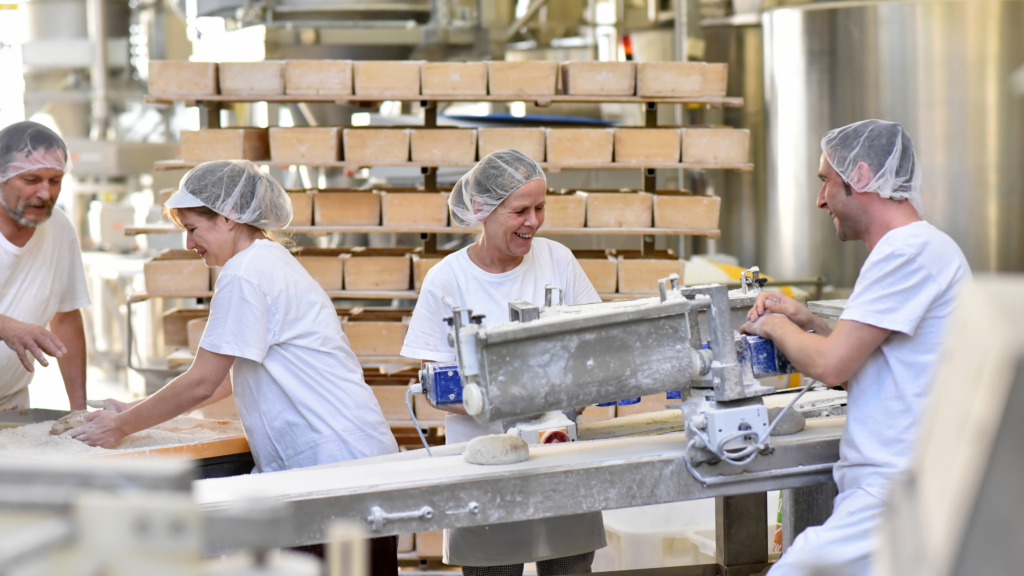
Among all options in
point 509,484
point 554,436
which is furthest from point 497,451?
point 554,436

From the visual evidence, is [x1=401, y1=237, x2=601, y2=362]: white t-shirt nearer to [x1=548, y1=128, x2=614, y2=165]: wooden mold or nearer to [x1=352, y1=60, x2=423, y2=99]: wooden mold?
[x1=548, y1=128, x2=614, y2=165]: wooden mold

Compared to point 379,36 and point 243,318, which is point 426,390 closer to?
point 243,318

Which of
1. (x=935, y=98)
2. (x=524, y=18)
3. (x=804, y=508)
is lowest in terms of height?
(x=804, y=508)

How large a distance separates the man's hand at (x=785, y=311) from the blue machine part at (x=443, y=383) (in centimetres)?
68

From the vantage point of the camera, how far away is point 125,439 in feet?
8.28

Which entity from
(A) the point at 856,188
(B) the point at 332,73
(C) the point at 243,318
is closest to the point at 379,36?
(B) the point at 332,73

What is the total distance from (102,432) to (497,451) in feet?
3.59

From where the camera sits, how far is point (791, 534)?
2.64 meters

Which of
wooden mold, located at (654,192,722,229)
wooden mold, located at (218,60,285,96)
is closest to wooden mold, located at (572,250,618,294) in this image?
wooden mold, located at (654,192,722,229)

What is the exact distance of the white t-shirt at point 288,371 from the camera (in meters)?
2.30

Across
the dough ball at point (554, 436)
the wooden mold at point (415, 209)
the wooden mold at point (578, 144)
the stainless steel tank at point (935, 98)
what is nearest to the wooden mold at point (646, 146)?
the wooden mold at point (578, 144)

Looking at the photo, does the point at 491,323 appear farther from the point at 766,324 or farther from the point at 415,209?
the point at 415,209

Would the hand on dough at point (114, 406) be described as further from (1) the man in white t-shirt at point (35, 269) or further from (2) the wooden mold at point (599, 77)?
(2) the wooden mold at point (599, 77)

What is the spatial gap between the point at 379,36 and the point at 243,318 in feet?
12.3
